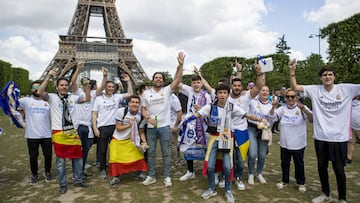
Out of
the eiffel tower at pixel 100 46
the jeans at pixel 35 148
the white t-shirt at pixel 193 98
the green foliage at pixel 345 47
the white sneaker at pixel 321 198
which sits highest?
the eiffel tower at pixel 100 46

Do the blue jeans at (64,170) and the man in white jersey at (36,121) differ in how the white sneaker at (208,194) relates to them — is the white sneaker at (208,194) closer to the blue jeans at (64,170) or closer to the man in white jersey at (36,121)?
the blue jeans at (64,170)

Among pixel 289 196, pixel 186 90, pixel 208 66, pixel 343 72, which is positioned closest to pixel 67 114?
pixel 186 90

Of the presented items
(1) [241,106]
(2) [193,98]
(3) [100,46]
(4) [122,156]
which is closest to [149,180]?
(4) [122,156]

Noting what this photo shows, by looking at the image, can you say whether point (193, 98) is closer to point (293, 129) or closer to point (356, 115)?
point (293, 129)

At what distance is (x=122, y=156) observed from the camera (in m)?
4.91

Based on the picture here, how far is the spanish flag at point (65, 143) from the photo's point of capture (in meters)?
4.42

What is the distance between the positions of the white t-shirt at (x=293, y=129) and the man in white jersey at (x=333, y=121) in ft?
1.65

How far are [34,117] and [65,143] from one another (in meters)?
0.92

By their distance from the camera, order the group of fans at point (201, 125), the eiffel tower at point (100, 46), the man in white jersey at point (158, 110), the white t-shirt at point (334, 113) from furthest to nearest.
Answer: the eiffel tower at point (100, 46), the man in white jersey at point (158, 110), the group of fans at point (201, 125), the white t-shirt at point (334, 113)

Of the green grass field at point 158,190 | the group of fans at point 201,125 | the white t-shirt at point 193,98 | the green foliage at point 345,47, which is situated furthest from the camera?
the green foliage at point 345,47

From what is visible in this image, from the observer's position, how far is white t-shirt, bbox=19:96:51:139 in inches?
191

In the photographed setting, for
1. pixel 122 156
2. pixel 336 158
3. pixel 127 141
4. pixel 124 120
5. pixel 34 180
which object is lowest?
pixel 34 180

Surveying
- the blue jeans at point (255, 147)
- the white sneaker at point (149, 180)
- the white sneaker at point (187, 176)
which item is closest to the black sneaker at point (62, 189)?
the white sneaker at point (149, 180)

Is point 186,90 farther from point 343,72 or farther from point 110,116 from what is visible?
point 343,72
